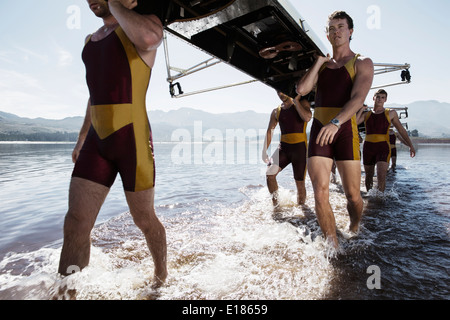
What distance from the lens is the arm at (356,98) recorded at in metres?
2.37

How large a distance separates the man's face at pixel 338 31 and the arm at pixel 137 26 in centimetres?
206

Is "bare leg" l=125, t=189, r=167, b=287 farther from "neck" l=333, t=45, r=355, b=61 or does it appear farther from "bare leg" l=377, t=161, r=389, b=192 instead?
"bare leg" l=377, t=161, r=389, b=192

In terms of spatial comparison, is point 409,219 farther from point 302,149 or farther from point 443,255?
point 302,149

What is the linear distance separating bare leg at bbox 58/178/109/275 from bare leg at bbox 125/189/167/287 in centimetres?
24

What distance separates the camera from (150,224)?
69.4 inches

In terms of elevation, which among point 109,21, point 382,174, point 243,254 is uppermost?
point 109,21

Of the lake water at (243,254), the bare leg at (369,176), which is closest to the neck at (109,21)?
the lake water at (243,254)

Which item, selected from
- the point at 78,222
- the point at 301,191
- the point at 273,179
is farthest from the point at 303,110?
the point at 78,222

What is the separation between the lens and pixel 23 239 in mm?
3230

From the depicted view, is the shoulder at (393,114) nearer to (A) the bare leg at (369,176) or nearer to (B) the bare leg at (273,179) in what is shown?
(A) the bare leg at (369,176)

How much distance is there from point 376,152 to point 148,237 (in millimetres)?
5487

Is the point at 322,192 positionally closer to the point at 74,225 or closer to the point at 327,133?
the point at 327,133

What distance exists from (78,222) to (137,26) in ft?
4.26

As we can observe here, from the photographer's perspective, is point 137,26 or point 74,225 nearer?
point 137,26
